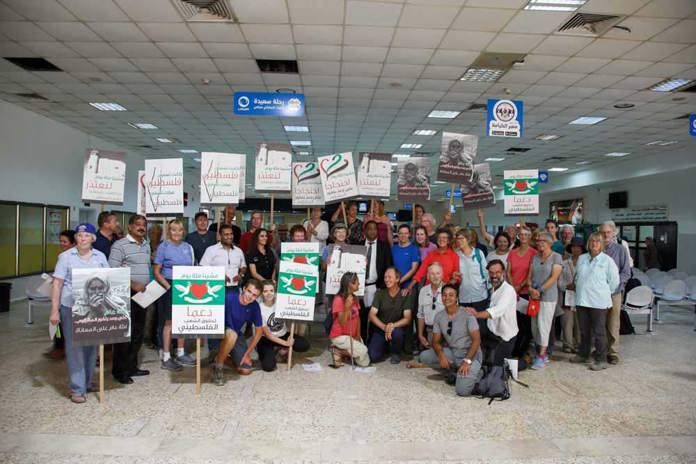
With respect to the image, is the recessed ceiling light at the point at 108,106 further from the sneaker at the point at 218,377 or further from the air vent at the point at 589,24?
the air vent at the point at 589,24

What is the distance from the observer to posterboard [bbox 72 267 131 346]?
4254 millimetres

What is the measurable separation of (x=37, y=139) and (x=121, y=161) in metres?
6.74

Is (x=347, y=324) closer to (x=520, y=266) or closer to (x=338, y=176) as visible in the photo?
(x=338, y=176)

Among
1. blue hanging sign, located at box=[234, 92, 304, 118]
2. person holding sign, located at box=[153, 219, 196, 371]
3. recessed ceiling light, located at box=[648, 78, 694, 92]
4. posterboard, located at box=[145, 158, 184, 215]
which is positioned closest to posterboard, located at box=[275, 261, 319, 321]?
person holding sign, located at box=[153, 219, 196, 371]

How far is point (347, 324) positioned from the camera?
18.2 feet

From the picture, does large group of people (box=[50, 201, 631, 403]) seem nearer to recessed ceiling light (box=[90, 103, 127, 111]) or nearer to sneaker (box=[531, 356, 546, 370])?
sneaker (box=[531, 356, 546, 370])

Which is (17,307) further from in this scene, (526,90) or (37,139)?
(526,90)

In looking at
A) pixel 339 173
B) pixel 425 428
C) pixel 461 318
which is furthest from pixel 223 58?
pixel 425 428

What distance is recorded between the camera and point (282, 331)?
5.66 m

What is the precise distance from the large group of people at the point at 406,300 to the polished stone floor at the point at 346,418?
0.29 metres

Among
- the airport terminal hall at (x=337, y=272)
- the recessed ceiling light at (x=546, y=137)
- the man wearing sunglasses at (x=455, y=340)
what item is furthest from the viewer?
the recessed ceiling light at (x=546, y=137)

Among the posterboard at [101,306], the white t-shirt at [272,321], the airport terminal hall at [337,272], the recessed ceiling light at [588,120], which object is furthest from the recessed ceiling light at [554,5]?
the recessed ceiling light at [588,120]

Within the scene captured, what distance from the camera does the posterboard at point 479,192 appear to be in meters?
7.65

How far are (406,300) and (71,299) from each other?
3545 millimetres
